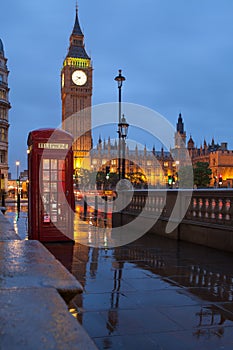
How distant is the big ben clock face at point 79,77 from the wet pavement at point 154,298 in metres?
145

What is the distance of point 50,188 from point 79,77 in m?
144

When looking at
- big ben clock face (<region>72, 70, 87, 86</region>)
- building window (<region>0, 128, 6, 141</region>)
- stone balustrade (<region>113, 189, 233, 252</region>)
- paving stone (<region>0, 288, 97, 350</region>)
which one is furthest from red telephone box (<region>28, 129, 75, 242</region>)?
big ben clock face (<region>72, 70, 87, 86</region>)

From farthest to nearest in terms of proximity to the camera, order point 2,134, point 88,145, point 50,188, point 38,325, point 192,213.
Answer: point 88,145
point 2,134
point 192,213
point 50,188
point 38,325

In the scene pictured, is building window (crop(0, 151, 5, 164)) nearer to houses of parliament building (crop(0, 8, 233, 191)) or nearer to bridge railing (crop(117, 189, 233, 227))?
bridge railing (crop(117, 189, 233, 227))


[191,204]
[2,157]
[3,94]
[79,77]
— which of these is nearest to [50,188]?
[191,204]

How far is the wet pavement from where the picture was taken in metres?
3.91

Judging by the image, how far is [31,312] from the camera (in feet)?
6.33

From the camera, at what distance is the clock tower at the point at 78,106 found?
145 m

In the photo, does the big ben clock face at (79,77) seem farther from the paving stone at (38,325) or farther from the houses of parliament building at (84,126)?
the paving stone at (38,325)

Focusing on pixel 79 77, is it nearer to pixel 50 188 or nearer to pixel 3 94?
pixel 3 94

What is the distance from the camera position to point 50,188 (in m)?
10.9

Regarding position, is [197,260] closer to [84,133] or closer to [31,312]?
[31,312]

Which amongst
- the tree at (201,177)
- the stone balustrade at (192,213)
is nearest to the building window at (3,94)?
the tree at (201,177)

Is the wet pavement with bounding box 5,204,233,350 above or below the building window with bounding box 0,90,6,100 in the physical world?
below
